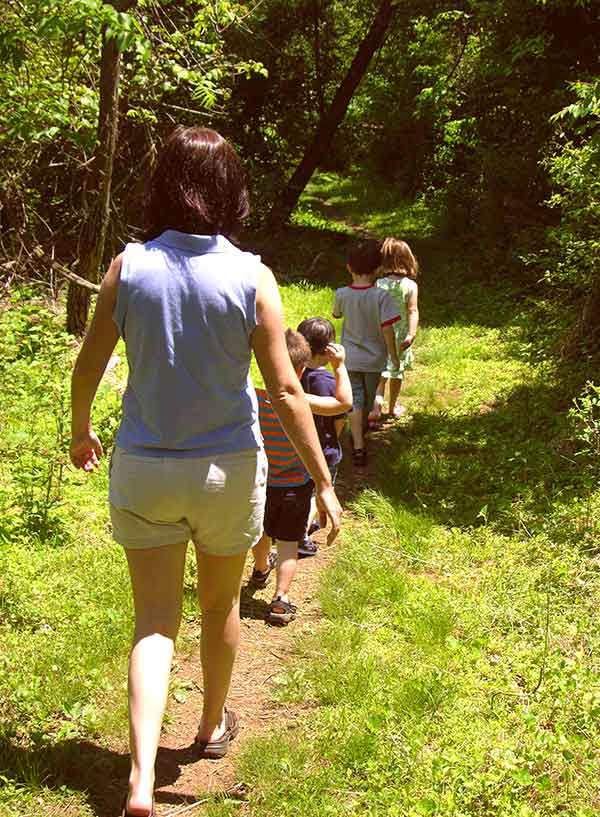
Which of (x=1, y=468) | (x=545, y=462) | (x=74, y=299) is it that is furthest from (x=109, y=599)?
(x=74, y=299)

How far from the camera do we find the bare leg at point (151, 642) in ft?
8.31

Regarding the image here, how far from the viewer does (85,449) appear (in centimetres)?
279

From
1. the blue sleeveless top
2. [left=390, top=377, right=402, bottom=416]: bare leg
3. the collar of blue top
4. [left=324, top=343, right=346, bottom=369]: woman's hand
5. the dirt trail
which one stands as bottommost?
the dirt trail

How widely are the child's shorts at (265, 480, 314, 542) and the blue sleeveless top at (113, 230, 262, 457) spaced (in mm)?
1703

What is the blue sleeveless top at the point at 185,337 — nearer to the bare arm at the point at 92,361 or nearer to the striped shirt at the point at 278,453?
the bare arm at the point at 92,361

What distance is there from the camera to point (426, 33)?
1524cm

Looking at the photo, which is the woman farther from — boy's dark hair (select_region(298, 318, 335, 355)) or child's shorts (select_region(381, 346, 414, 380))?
child's shorts (select_region(381, 346, 414, 380))

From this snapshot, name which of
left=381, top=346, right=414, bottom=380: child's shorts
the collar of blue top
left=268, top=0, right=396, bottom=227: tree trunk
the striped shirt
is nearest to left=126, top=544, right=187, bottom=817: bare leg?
the collar of blue top

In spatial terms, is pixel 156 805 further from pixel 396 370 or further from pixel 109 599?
pixel 396 370

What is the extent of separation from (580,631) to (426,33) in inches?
537

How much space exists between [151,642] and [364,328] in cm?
399

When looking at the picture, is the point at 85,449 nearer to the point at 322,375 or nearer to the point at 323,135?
the point at 322,375

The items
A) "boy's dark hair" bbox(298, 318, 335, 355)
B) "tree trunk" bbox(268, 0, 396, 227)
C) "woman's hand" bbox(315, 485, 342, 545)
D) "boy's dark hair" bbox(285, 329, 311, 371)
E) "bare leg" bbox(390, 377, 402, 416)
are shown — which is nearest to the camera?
"woman's hand" bbox(315, 485, 342, 545)

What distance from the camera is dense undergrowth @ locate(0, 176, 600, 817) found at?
3002mm
